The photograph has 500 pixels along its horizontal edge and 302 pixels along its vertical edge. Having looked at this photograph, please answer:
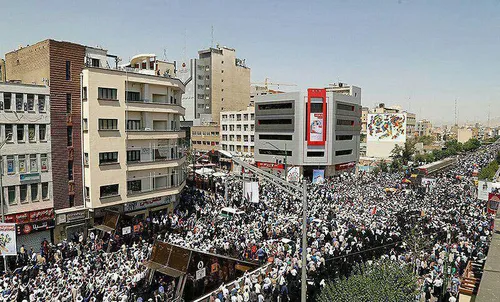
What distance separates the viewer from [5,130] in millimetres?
22000

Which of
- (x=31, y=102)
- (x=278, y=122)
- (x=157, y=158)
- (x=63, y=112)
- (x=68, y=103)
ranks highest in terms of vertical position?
(x=68, y=103)

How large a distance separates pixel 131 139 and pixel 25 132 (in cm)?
694

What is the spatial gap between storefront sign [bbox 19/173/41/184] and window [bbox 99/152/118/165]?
399 centimetres

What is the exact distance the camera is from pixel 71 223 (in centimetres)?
2492

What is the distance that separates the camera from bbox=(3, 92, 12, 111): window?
21.9 m

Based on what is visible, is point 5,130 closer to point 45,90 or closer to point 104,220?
point 45,90

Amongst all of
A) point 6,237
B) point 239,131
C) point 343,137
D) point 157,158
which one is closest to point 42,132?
point 6,237

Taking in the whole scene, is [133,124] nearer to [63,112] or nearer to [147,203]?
[63,112]

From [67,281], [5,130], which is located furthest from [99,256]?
[5,130]

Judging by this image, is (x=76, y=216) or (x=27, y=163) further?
(x=76, y=216)

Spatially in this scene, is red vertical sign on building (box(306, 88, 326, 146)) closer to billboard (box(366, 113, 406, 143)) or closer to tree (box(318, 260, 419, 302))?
tree (box(318, 260, 419, 302))

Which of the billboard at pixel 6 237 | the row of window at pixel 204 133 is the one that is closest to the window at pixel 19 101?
the billboard at pixel 6 237

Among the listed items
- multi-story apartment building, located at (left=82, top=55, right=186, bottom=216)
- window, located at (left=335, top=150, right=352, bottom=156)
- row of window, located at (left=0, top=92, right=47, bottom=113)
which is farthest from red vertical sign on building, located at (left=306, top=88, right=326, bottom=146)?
row of window, located at (left=0, top=92, right=47, bottom=113)

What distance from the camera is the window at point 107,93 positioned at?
84.8ft
